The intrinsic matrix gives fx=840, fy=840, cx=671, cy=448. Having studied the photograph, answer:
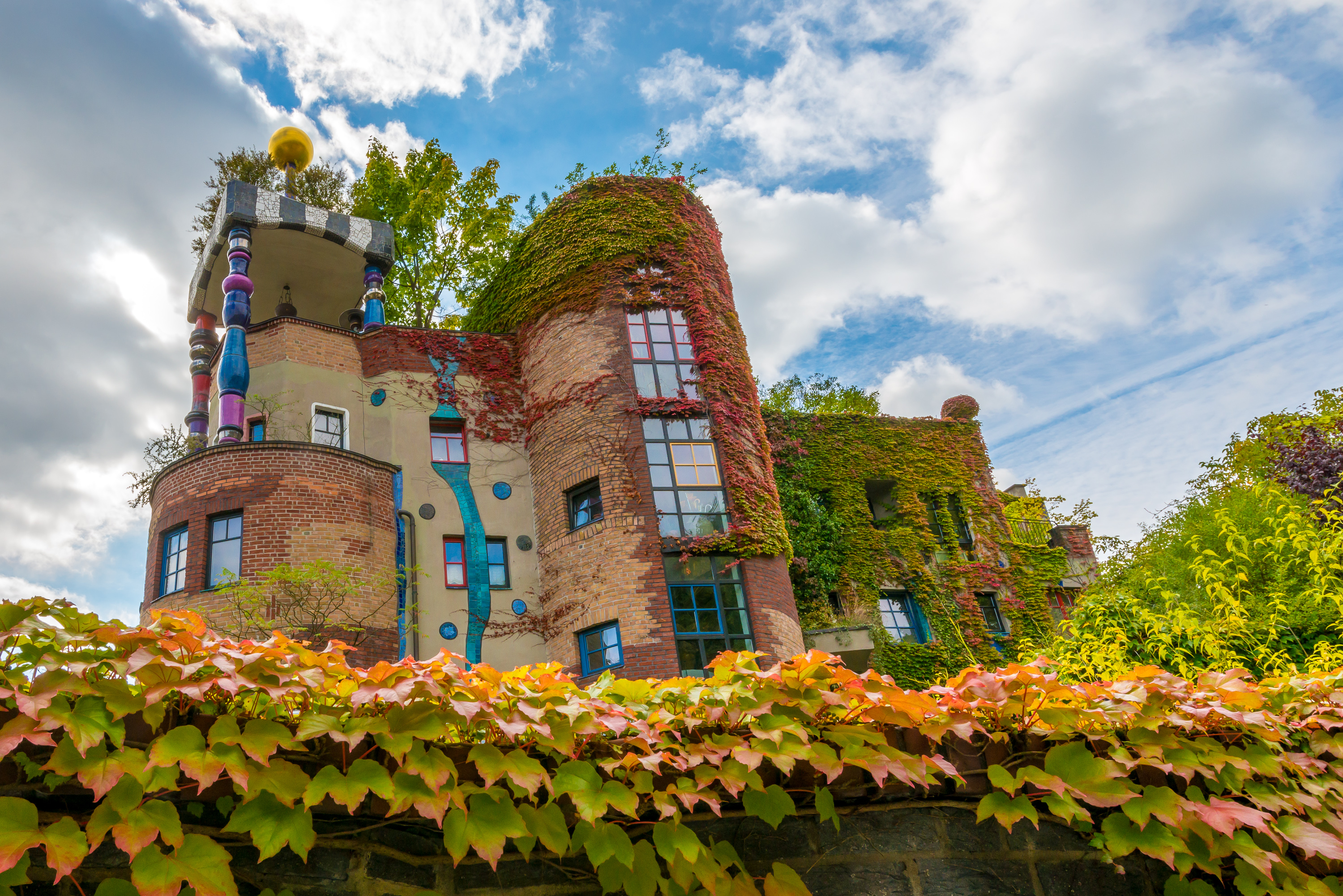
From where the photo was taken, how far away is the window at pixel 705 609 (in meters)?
14.4

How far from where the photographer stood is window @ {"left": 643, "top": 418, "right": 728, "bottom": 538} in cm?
1549

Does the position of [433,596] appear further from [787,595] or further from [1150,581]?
[1150,581]

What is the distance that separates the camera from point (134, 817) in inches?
83.7

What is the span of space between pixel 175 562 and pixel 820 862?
13.8 metres

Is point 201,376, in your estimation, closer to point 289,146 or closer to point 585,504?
point 289,146

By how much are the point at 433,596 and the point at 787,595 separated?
6608mm

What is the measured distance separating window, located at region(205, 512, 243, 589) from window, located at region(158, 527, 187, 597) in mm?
434

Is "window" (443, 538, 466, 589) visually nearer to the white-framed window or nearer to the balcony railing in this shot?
the white-framed window

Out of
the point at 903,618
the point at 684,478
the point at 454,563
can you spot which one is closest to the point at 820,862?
the point at 684,478

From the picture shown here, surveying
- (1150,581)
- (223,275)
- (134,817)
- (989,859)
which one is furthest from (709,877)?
(223,275)

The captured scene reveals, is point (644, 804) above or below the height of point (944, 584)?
below

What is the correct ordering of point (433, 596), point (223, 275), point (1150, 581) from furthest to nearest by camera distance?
point (223, 275)
point (433, 596)
point (1150, 581)

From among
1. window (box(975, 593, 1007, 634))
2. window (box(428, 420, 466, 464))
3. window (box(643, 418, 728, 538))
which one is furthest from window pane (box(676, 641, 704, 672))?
window (box(975, 593, 1007, 634))

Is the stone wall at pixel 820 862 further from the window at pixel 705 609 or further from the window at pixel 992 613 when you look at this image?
the window at pixel 992 613
